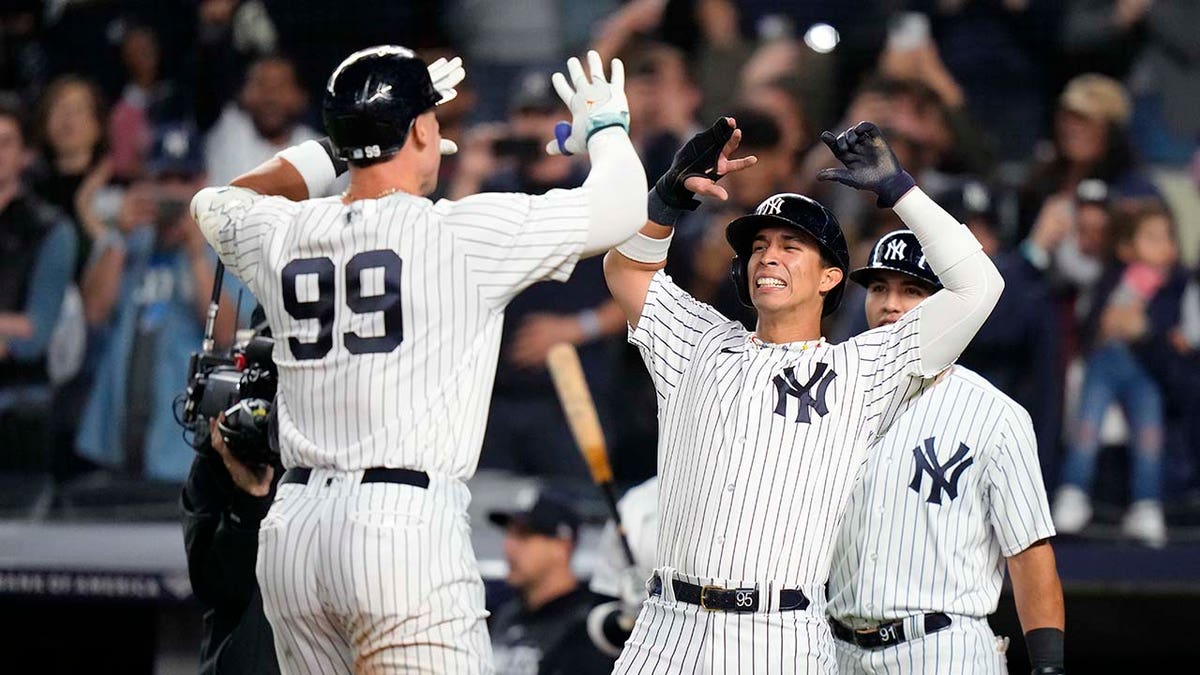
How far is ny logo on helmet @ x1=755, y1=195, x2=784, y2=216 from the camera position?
3172mm

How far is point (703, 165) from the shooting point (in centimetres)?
321

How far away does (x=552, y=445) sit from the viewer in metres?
6.38

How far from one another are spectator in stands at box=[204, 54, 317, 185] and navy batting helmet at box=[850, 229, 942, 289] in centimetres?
384

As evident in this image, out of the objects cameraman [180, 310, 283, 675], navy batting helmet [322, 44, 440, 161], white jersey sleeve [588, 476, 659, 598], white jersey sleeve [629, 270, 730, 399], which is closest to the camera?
navy batting helmet [322, 44, 440, 161]

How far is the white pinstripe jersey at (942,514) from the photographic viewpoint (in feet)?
11.1

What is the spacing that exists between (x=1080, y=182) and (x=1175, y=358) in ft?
2.45

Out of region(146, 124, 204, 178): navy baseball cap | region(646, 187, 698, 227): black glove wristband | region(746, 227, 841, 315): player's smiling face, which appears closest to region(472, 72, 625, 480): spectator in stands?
region(146, 124, 204, 178): navy baseball cap

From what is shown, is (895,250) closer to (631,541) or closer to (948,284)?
(948,284)

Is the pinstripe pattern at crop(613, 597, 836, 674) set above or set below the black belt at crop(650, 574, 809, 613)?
below

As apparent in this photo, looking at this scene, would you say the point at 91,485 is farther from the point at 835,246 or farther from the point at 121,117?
the point at 835,246

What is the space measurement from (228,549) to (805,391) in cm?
127

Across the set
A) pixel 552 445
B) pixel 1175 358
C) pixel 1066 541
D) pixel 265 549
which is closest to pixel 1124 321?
pixel 1175 358

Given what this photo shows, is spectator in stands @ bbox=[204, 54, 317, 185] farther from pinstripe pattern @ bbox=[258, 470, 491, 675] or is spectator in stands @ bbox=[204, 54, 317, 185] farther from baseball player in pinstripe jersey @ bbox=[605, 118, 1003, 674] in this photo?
pinstripe pattern @ bbox=[258, 470, 491, 675]

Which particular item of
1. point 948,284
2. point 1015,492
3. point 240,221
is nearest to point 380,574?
point 240,221
